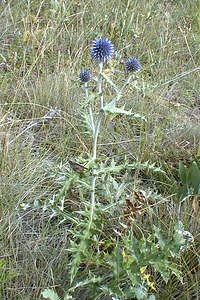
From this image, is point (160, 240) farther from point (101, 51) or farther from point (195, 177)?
point (101, 51)

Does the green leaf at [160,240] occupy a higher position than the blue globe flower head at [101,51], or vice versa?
the blue globe flower head at [101,51]

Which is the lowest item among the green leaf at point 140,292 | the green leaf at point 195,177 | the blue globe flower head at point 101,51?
the green leaf at point 140,292

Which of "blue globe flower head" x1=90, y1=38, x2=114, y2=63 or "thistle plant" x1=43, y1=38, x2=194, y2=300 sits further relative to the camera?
"blue globe flower head" x1=90, y1=38, x2=114, y2=63

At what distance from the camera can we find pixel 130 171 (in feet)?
8.02

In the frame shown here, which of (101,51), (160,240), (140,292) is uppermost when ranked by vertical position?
(101,51)

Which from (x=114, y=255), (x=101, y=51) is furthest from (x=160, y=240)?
(x=101, y=51)

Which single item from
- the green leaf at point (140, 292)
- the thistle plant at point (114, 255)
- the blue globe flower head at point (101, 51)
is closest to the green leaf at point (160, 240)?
the thistle plant at point (114, 255)

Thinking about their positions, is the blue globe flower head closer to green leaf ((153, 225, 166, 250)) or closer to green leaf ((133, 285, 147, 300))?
green leaf ((153, 225, 166, 250))

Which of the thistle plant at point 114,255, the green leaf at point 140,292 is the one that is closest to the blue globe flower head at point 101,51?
the thistle plant at point 114,255

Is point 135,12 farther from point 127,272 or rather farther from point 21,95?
point 127,272

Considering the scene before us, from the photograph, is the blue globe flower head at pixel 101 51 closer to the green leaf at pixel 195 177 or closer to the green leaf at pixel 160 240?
the green leaf at pixel 195 177

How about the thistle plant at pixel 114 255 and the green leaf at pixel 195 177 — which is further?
the green leaf at pixel 195 177

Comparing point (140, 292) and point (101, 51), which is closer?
point (140, 292)

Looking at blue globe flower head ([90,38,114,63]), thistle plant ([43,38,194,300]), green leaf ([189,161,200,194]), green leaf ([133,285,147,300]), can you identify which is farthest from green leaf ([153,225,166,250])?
blue globe flower head ([90,38,114,63])
